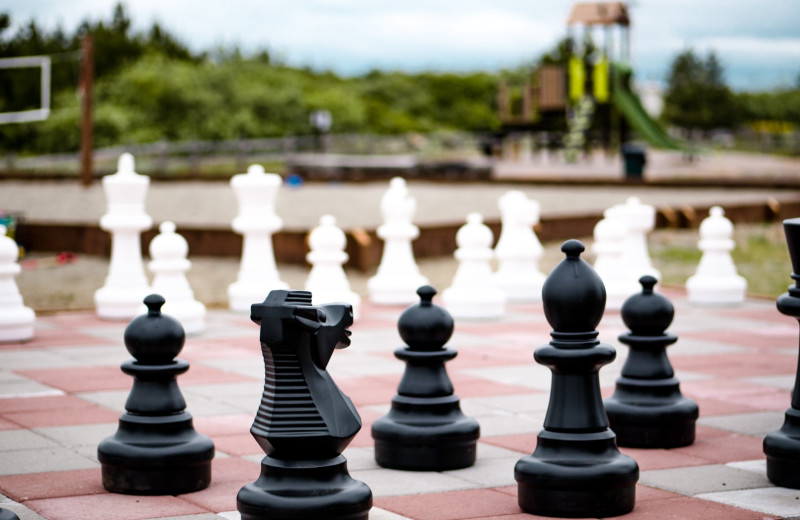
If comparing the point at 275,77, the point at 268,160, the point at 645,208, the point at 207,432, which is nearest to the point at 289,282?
the point at 645,208

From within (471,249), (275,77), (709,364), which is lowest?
(709,364)

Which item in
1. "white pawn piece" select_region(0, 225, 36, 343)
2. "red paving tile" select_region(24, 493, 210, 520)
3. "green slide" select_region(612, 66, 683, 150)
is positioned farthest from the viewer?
"green slide" select_region(612, 66, 683, 150)

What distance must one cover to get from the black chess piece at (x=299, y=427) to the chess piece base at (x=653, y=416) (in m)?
1.78

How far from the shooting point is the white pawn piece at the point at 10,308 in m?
7.41

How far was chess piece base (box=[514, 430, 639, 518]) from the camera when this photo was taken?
150 inches

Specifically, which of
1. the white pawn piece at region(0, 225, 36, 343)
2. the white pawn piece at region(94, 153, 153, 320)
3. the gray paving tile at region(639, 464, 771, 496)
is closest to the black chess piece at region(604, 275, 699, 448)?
the gray paving tile at region(639, 464, 771, 496)

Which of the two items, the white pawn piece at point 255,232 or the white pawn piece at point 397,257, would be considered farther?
the white pawn piece at point 397,257

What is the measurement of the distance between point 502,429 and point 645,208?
558 centimetres

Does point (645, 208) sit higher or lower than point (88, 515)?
higher

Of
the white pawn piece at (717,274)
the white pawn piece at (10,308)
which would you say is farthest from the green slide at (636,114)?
the white pawn piece at (10,308)

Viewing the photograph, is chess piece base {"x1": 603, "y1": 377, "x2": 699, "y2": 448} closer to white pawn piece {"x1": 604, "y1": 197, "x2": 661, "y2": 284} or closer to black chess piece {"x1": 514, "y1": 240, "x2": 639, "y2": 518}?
black chess piece {"x1": 514, "y1": 240, "x2": 639, "y2": 518}

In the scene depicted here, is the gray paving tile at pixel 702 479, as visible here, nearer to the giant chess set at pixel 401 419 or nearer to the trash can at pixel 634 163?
the giant chess set at pixel 401 419

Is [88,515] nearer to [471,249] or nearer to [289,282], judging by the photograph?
[471,249]

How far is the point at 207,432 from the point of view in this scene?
16.5 ft
